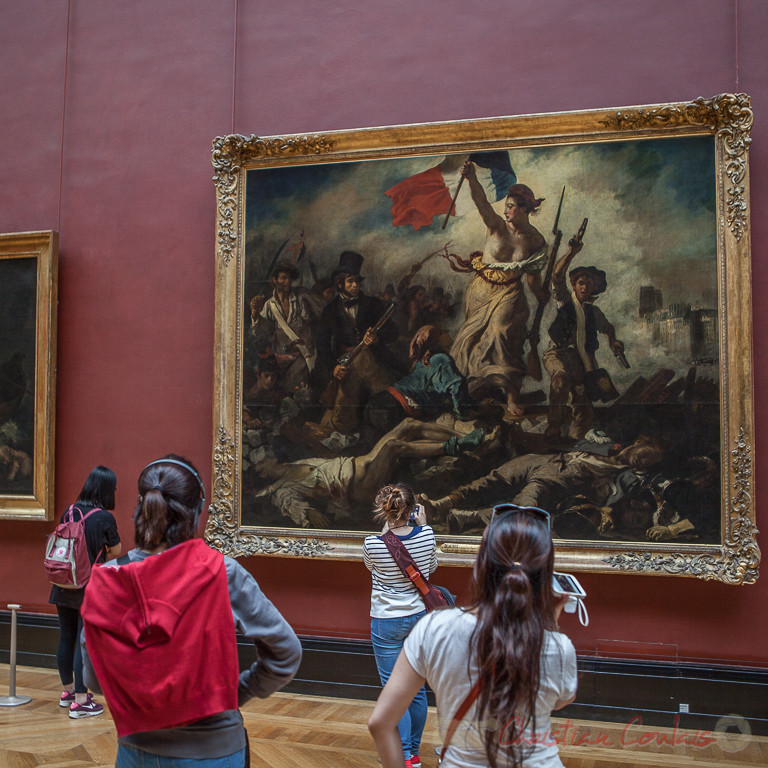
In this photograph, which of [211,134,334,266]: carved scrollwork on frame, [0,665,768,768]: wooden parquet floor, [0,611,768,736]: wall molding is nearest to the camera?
[0,665,768,768]: wooden parquet floor

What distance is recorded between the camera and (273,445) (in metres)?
7.73

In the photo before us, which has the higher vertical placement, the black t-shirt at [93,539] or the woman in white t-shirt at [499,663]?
the woman in white t-shirt at [499,663]

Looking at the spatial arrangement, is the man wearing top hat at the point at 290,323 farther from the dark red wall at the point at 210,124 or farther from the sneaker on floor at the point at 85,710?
the sneaker on floor at the point at 85,710

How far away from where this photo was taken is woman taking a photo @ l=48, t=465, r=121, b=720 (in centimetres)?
666

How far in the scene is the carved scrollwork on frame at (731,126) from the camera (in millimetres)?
6645

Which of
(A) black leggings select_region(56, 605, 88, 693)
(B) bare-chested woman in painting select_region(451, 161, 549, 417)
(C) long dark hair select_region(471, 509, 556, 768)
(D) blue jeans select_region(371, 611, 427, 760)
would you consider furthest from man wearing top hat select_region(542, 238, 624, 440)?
(C) long dark hair select_region(471, 509, 556, 768)

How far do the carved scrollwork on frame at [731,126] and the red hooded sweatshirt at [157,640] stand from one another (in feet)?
18.8

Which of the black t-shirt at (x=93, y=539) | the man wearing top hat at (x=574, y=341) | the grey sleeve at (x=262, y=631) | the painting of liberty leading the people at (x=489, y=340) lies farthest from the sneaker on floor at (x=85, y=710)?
the grey sleeve at (x=262, y=631)

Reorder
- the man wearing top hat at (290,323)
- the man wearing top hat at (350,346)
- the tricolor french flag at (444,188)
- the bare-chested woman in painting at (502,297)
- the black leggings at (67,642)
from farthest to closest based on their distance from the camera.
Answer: the man wearing top hat at (290,323)
the man wearing top hat at (350,346)
the tricolor french flag at (444,188)
the bare-chested woman in painting at (502,297)
the black leggings at (67,642)

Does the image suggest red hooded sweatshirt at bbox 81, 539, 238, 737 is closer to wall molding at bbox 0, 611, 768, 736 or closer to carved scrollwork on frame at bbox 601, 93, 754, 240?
wall molding at bbox 0, 611, 768, 736

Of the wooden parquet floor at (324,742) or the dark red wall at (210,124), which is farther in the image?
the dark red wall at (210,124)

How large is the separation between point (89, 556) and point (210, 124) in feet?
14.5

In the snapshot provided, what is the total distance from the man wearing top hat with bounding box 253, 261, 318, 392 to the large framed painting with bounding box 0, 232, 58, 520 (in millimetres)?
2373

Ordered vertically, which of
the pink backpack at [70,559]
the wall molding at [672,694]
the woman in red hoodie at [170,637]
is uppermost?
the woman in red hoodie at [170,637]
